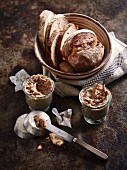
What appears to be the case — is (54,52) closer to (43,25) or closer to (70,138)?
(43,25)

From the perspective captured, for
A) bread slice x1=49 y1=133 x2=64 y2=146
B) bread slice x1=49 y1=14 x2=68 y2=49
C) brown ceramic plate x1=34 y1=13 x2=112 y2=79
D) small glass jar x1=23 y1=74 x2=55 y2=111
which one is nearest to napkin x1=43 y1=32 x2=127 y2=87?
brown ceramic plate x1=34 y1=13 x2=112 y2=79

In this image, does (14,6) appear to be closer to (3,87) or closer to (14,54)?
(14,54)

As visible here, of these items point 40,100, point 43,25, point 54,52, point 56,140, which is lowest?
point 56,140

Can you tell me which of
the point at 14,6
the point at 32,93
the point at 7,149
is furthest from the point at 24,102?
the point at 14,6

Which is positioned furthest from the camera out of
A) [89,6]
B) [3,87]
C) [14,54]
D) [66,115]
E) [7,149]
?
[89,6]

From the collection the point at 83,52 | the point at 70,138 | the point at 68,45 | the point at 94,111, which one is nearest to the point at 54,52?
the point at 68,45

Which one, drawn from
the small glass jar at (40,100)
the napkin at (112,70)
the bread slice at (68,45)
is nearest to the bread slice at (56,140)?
the small glass jar at (40,100)
